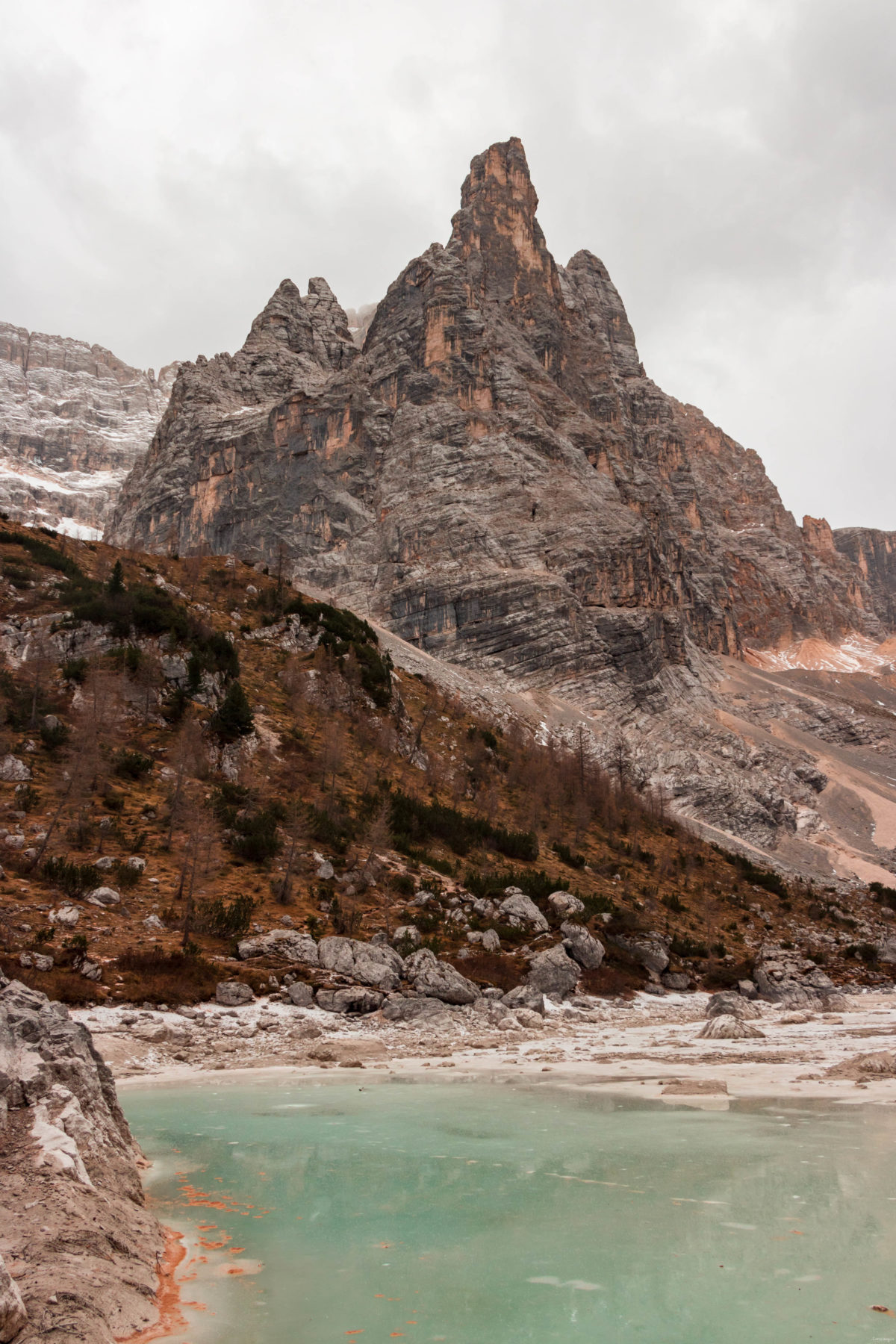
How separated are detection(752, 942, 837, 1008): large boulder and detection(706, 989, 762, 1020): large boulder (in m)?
5.45

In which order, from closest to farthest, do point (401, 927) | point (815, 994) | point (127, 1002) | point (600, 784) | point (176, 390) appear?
1. point (127, 1002)
2. point (401, 927)
3. point (815, 994)
4. point (600, 784)
5. point (176, 390)

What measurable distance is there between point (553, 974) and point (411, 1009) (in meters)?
7.13

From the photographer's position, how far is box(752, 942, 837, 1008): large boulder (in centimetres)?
3453

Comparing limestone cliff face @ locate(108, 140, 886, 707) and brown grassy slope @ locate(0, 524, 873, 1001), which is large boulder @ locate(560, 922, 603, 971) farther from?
limestone cliff face @ locate(108, 140, 886, 707)

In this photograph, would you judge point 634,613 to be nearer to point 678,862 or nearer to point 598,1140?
point 678,862

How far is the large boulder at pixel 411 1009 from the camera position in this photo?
23.3 meters

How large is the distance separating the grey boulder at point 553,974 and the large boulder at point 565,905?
5273 millimetres

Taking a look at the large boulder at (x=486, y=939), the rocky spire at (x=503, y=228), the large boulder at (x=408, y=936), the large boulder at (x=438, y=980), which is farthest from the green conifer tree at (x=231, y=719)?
the rocky spire at (x=503, y=228)

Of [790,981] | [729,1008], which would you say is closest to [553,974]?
[729,1008]

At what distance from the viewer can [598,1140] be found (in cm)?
1059

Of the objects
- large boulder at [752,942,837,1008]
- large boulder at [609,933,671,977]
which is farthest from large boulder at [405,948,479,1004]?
large boulder at [752,942,837,1008]

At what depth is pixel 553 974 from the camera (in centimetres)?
2873

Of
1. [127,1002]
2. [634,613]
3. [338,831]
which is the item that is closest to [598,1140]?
[127,1002]

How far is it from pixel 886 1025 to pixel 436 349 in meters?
127
